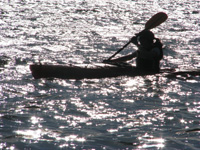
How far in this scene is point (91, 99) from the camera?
677 centimetres

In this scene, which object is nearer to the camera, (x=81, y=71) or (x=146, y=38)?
(x=81, y=71)

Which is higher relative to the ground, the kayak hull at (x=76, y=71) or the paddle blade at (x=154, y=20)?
the paddle blade at (x=154, y=20)

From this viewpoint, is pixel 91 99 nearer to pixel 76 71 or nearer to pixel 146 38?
pixel 76 71

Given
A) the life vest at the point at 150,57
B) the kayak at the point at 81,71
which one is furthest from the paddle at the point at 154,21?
the kayak at the point at 81,71

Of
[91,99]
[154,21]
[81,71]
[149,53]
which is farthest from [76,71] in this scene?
[154,21]

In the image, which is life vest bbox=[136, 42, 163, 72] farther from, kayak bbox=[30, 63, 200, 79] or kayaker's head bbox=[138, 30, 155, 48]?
kayak bbox=[30, 63, 200, 79]

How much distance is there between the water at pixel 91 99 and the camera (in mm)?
5047

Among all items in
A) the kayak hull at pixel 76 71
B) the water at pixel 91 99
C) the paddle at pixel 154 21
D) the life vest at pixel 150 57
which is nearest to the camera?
the water at pixel 91 99

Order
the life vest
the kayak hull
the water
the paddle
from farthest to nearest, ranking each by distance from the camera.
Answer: the paddle < the life vest < the kayak hull < the water

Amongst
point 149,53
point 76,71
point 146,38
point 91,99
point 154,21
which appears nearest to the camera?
point 91,99

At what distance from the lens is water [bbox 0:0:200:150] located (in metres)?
5.05

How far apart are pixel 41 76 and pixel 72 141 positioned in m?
3.04

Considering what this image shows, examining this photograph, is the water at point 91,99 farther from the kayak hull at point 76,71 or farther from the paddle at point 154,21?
the paddle at point 154,21

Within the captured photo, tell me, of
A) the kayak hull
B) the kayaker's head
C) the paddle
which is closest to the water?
the kayak hull
